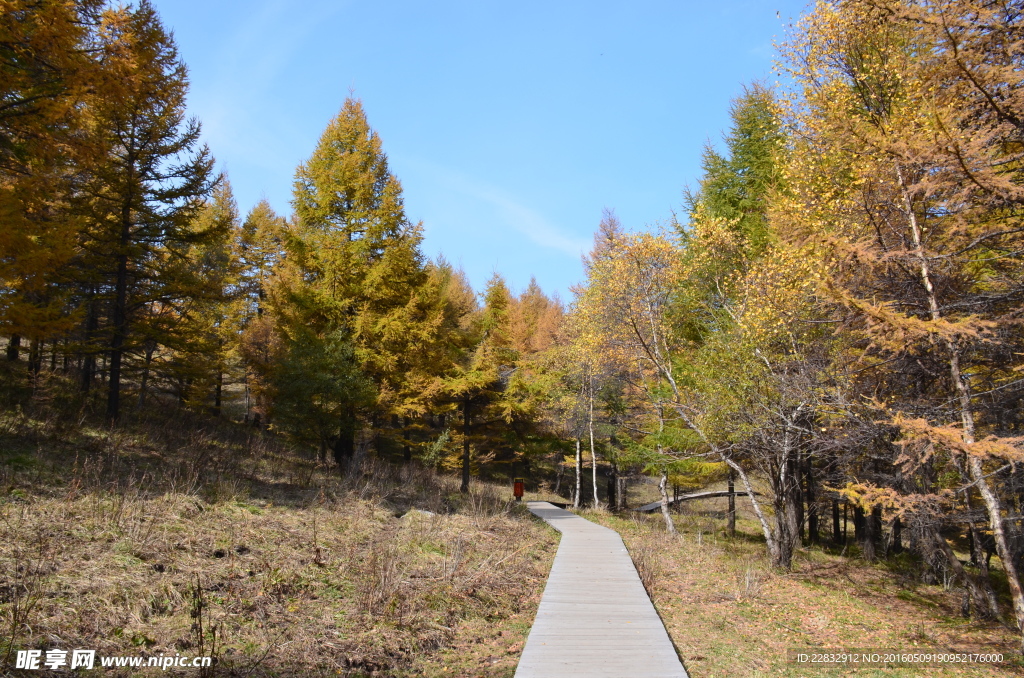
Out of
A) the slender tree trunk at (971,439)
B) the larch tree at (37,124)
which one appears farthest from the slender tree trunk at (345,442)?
the slender tree trunk at (971,439)

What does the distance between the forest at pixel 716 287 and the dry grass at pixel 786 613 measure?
0.96 metres

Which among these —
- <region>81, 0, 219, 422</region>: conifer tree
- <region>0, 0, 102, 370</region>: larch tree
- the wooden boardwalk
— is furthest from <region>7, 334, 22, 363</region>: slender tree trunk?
the wooden boardwalk

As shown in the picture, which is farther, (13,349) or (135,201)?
(13,349)

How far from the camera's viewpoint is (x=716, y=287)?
55.2 feet

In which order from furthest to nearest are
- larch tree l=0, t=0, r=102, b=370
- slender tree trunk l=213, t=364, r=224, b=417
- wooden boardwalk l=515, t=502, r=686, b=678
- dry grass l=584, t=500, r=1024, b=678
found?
slender tree trunk l=213, t=364, r=224, b=417 < larch tree l=0, t=0, r=102, b=370 < dry grass l=584, t=500, r=1024, b=678 < wooden boardwalk l=515, t=502, r=686, b=678

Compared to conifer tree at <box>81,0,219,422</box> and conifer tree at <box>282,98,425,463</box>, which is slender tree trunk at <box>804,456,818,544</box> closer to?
conifer tree at <box>282,98,425,463</box>

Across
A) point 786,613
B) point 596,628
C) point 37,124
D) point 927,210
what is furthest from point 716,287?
point 37,124

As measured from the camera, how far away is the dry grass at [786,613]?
740 centimetres

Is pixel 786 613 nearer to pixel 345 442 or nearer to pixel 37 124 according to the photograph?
pixel 345 442

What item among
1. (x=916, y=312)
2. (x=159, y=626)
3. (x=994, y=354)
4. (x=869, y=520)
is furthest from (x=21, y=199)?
(x=869, y=520)

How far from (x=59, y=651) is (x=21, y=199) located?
7.87m

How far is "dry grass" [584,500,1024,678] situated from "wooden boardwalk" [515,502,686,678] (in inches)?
19.0

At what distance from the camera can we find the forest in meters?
8.03

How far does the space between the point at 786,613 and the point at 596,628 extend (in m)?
4.83
